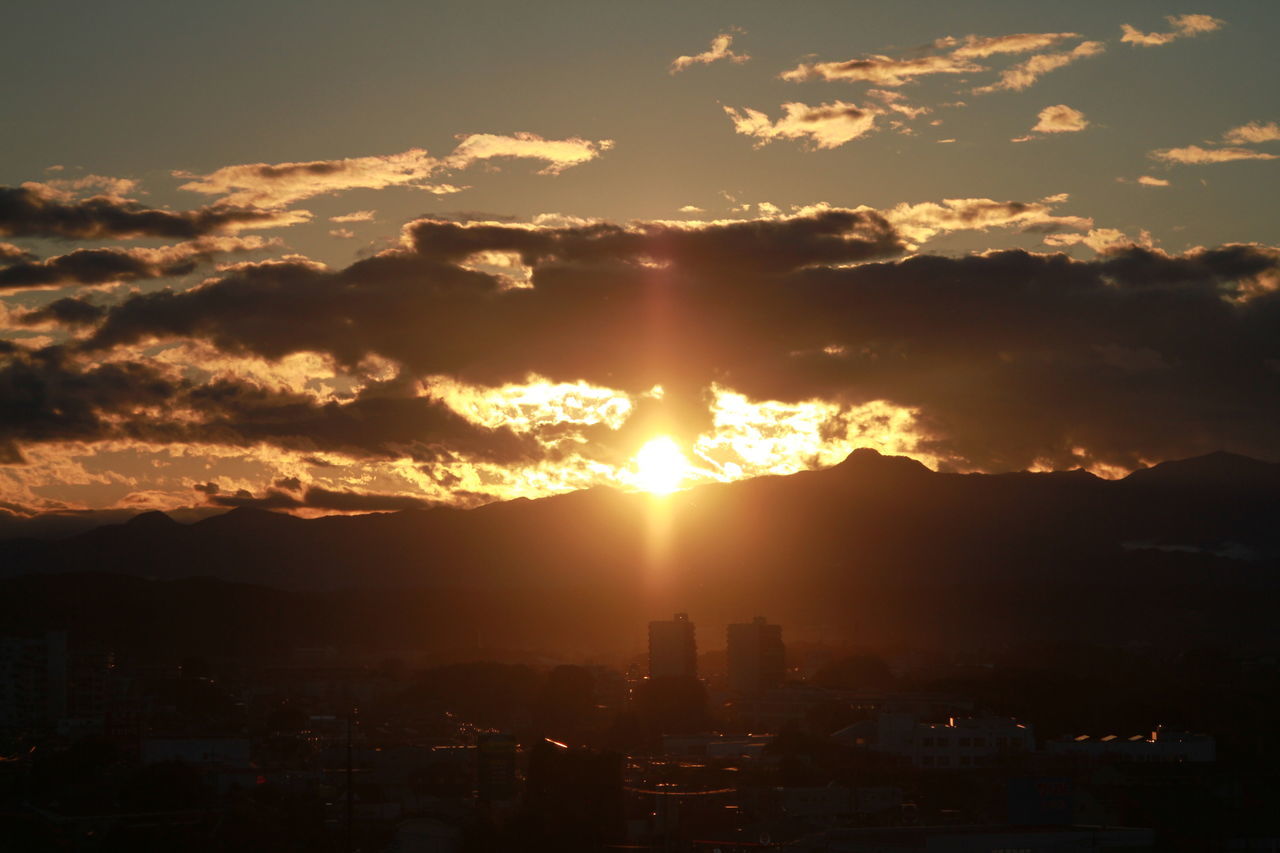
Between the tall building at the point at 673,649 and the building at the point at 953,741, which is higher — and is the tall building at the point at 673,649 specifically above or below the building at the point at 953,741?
above

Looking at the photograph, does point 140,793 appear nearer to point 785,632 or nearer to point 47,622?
point 47,622

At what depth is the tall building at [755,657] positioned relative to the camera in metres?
105

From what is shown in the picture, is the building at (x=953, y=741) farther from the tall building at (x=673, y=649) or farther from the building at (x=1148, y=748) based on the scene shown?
the tall building at (x=673, y=649)

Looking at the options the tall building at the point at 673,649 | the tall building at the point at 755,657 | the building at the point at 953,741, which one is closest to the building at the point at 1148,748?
the building at the point at 953,741

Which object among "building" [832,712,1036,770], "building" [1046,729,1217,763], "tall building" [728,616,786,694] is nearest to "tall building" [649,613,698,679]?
"tall building" [728,616,786,694]

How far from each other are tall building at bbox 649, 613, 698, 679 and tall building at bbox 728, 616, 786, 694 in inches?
117

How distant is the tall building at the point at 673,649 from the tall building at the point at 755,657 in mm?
2978

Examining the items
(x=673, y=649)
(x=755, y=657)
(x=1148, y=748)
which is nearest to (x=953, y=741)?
(x=1148, y=748)

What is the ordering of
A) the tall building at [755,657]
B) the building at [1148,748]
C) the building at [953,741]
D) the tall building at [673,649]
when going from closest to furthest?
the building at [1148,748], the building at [953,741], the tall building at [673,649], the tall building at [755,657]

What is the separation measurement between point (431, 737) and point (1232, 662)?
54150 mm

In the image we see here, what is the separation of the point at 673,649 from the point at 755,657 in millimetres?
5174

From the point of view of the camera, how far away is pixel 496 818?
143 ft

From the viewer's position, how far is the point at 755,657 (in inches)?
4203

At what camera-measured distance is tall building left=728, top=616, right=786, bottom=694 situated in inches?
4133
